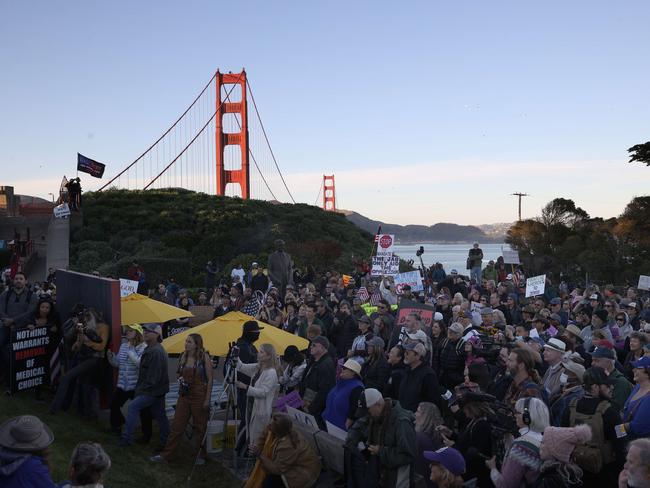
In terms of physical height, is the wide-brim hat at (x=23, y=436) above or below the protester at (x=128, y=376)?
above

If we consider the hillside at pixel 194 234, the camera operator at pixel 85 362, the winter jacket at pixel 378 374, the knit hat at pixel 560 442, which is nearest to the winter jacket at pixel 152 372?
the camera operator at pixel 85 362

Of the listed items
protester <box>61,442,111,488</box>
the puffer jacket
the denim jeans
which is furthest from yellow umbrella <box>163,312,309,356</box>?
protester <box>61,442,111,488</box>

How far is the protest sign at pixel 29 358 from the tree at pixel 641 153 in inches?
1150

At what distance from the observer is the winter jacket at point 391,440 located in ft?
18.9

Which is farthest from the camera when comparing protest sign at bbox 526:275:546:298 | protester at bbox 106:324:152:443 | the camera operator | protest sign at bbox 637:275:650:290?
protest sign at bbox 637:275:650:290

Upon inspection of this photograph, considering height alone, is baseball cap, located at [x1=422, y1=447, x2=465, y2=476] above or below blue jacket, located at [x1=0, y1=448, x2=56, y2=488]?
below

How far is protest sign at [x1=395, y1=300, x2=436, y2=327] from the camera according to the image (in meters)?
10.6

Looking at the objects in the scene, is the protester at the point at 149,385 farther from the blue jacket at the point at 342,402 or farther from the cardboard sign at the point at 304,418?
the blue jacket at the point at 342,402

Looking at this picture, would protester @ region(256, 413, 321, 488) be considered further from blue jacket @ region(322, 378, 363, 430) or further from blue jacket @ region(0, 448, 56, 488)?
blue jacket @ region(0, 448, 56, 488)

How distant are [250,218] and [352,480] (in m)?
46.3

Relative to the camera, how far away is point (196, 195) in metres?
60.3

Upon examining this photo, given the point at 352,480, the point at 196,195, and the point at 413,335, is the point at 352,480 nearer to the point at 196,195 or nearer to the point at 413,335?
the point at 413,335

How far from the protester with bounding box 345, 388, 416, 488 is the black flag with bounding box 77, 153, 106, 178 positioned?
66.3ft

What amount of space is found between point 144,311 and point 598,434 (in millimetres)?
8653
